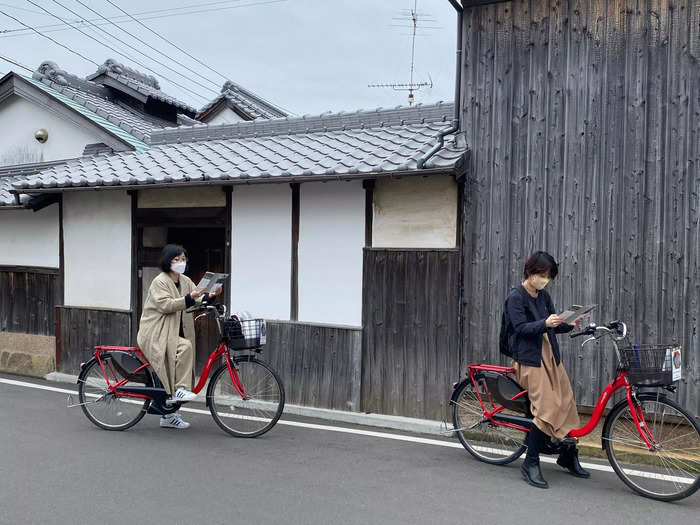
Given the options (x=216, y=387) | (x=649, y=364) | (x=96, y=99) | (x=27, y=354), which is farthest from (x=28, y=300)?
(x=649, y=364)

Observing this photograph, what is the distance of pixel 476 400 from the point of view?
6027 millimetres

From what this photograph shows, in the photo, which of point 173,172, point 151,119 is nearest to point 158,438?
point 173,172

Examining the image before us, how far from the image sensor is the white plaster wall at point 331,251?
7984mm

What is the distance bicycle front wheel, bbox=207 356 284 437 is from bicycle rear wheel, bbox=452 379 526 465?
78.1 inches

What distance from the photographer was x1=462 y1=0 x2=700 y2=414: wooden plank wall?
21.0 ft

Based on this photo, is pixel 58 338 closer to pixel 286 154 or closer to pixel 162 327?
pixel 162 327

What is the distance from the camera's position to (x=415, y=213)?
7.60 meters

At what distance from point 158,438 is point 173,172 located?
4369 millimetres

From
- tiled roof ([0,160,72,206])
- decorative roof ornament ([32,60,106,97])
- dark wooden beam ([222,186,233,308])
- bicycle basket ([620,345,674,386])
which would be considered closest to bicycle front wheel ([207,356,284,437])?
dark wooden beam ([222,186,233,308])

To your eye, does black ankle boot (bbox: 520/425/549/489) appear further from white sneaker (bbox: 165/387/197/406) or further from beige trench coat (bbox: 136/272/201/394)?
beige trench coat (bbox: 136/272/201/394)

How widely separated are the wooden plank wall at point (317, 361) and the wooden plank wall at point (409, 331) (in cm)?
19

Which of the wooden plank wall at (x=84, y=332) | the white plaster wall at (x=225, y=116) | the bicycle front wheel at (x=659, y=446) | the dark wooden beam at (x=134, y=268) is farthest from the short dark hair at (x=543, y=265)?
the white plaster wall at (x=225, y=116)

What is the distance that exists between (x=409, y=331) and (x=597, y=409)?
2729 mm

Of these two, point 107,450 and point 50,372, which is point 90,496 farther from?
point 50,372
